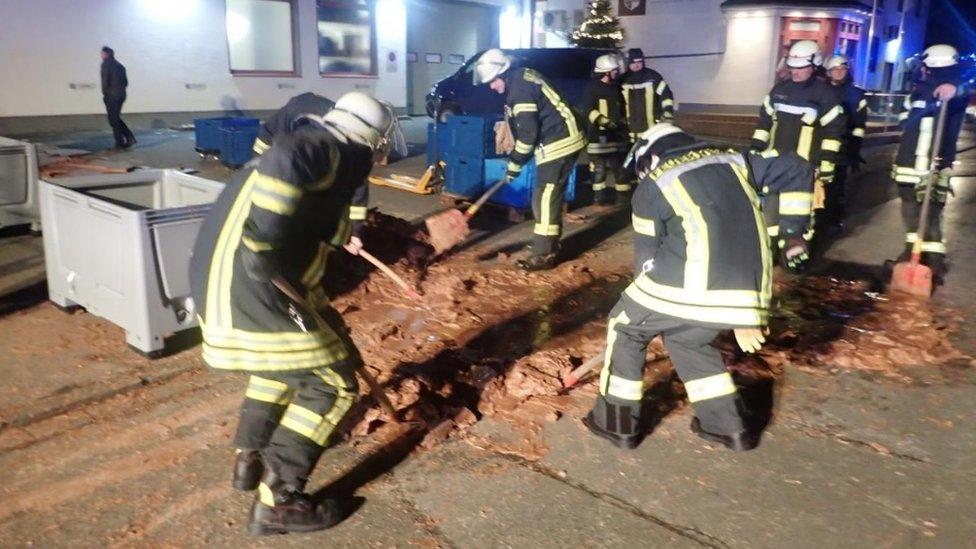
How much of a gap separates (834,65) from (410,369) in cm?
659

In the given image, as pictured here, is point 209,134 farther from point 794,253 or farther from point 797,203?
point 794,253

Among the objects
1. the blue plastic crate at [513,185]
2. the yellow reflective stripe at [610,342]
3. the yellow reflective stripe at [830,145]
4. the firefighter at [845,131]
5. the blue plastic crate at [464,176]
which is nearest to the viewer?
the yellow reflective stripe at [610,342]

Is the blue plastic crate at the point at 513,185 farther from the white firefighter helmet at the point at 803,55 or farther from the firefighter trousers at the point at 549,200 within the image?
the white firefighter helmet at the point at 803,55

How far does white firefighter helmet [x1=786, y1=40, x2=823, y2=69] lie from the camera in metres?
7.13

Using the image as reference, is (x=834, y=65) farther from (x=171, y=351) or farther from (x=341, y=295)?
(x=171, y=351)

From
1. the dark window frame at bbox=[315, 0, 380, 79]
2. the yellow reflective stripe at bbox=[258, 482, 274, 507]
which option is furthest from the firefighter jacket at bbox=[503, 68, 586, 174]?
the dark window frame at bbox=[315, 0, 380, 79]

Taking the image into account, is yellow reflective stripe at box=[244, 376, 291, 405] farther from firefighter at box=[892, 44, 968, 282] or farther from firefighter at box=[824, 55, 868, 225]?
firefighter at box=[824, 55, 868, 225]

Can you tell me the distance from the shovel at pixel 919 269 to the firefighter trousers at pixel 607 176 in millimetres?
3984

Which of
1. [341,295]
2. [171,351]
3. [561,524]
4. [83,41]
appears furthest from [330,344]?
[83,41]

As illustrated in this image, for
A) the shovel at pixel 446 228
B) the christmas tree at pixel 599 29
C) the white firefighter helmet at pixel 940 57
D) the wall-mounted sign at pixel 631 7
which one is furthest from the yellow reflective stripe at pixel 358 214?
the wall-mounted sign at pixel 631 7

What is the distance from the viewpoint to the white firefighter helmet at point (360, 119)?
116 inches

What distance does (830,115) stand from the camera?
741 centimetres

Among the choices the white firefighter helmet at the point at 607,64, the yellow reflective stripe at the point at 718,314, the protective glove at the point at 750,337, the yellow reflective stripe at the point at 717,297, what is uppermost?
the white firefighter helmet at the point at 607,64

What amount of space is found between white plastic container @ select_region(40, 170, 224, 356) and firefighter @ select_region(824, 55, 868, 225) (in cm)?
685
